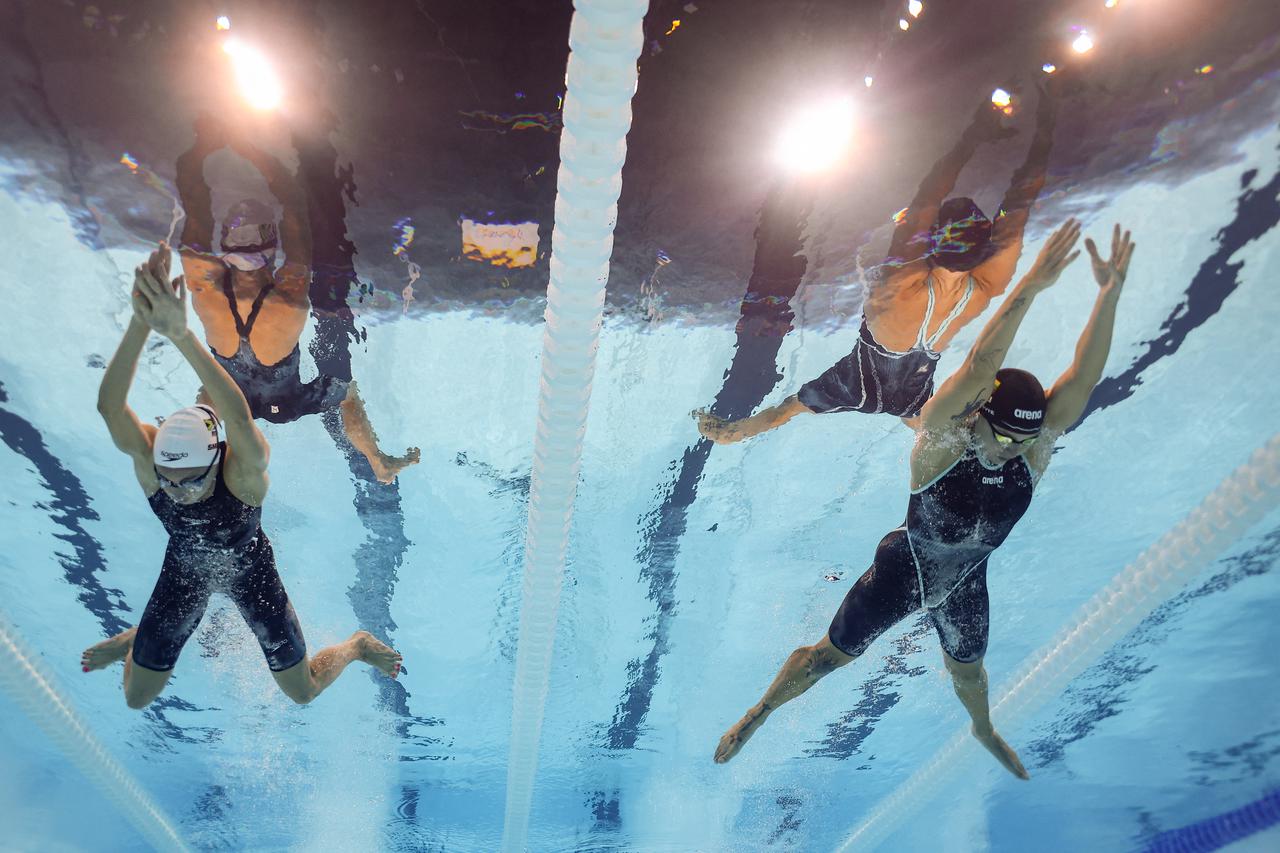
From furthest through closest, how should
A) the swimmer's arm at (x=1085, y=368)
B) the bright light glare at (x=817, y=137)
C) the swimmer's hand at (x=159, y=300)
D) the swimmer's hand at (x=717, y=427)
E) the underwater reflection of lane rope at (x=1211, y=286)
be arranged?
the swimmer's hand at (x=717, y=427), the underwater reflection of lane rope at (x=1211, y=286), the bright light glare at (x=817, y=137), the swimmer's arm at (x=1085, y=368), the swimmer's hand at (x=159, y=300)

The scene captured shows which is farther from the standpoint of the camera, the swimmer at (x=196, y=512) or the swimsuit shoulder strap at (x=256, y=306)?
the swimsuit shoulder strap at (x=256, y=306)

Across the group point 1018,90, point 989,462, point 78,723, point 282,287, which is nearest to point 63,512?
point 78,723

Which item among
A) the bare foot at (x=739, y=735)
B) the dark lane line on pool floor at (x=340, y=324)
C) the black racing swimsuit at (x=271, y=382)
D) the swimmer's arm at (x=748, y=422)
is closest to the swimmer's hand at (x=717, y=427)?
the swimmer's arm at (x=748, y=422)

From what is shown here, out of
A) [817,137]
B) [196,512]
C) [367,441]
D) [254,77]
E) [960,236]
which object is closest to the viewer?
[254,77]

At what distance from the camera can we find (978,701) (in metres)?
5.32

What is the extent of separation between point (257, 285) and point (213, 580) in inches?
78.7

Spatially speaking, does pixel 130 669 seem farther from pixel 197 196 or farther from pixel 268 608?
pixel 197 196

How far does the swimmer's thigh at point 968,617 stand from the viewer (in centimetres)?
511

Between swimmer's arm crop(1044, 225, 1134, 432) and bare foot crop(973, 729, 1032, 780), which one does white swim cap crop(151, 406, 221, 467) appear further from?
bare foot crop(973, 729, 1032, 780)

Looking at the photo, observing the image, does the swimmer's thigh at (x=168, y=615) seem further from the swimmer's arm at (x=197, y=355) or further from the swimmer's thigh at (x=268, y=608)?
the swimmer's arm at (x=197, y=355)

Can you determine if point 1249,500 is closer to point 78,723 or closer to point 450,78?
point 450,78

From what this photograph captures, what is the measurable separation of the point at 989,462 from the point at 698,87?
2.68 meters

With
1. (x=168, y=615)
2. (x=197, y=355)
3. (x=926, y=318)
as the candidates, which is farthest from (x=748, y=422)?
(x=168, y=615)

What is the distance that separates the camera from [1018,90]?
396cm
